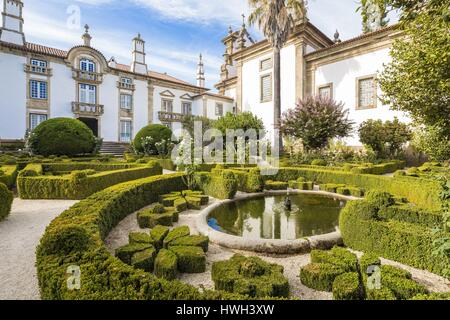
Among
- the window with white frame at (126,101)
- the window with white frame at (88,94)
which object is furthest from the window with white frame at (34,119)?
the window with white frame at (126,101)

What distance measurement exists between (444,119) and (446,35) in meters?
4.18

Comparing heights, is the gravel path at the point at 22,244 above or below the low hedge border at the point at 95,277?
below

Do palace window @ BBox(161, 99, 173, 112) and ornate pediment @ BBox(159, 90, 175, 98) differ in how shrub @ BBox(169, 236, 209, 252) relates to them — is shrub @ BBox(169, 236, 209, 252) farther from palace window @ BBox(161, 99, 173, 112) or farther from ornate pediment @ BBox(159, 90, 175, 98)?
ornate pediment @ BBox(159, 90, 175, 98)

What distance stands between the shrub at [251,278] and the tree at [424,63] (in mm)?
4840

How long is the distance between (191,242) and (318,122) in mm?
12576

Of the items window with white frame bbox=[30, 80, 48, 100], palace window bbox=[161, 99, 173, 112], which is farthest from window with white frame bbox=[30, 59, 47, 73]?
palace window bbox=[161, 99, 173, 112]

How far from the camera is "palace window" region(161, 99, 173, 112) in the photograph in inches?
1097

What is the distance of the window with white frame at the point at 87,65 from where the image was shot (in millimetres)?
22500

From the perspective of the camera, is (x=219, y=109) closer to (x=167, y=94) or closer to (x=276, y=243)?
(x=167, y=94)

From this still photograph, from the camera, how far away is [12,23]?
19.8 metres

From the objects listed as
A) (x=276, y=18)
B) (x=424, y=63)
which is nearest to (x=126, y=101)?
(x=276, y=18)

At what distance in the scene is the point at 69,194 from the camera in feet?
24.6

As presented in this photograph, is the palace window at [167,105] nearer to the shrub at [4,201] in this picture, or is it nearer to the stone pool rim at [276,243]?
the shrub at [4,201]

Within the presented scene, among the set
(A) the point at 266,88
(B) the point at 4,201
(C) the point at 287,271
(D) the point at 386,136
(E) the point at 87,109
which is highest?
(A) the point at 266,88
